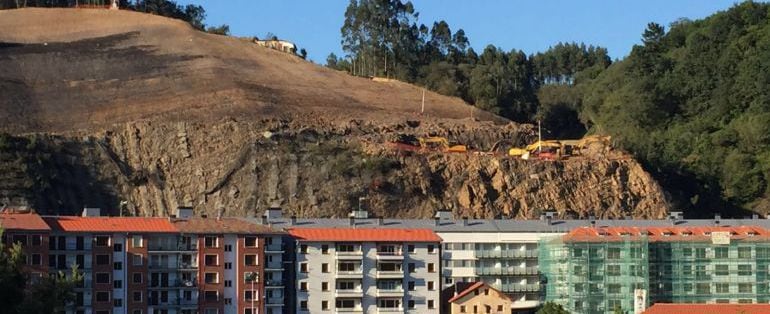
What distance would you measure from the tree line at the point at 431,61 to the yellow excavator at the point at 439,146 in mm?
22432

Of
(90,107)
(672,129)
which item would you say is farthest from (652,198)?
(90,107)

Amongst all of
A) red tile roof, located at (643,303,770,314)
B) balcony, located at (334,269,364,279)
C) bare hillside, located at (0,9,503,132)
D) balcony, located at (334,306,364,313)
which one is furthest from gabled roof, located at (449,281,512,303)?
bare hillside, located at (0,9,503,132)

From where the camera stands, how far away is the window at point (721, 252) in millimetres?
115812

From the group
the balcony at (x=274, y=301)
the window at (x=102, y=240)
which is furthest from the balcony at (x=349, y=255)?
the window at (x=102, y=240)

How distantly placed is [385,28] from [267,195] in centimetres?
5034

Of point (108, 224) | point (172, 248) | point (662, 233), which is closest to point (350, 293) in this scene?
point (172, 248)

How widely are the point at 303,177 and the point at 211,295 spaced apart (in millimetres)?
28134

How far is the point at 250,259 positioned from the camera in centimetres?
10856

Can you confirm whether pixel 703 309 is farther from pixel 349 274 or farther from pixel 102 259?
pixel 102 259

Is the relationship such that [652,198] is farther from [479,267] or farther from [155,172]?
[155,172]

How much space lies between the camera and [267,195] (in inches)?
5207

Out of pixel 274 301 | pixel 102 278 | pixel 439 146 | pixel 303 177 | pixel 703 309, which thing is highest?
pixel 439 146

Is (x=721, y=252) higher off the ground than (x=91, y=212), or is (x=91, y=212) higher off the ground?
(x=91, y=212)

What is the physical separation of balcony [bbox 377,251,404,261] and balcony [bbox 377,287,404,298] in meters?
1.72
